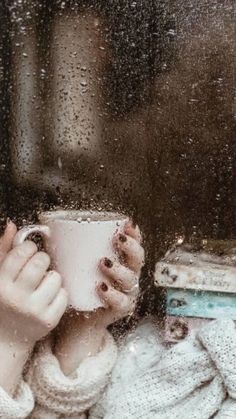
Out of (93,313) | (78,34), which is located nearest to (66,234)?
(93,313)

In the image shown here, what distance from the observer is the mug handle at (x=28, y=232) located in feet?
2.30

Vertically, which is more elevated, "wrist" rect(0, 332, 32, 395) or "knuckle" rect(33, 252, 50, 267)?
"knuckle" rect(33, 252, 50, 267)

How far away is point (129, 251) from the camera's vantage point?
728 mm

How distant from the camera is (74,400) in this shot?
2.34ft

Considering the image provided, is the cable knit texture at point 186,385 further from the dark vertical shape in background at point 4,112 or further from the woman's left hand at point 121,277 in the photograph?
the dark vertical shape in background at point 4,112

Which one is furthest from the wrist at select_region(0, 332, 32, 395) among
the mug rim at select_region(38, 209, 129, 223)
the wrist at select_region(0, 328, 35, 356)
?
the mug rim at select_region(38, 209, 129, 223)

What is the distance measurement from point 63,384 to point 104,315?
67 millimetres

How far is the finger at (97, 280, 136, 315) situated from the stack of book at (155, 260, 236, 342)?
0.04 metres

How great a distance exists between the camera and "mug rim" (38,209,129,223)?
72 cm

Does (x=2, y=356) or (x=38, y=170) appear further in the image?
(x=38, y=170)

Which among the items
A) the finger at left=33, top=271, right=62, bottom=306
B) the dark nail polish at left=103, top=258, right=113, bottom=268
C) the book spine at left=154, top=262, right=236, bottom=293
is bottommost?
the book spine at left=154, top=262, right=236, bottom=293

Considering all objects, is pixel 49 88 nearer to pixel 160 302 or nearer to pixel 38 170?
pixel 38 170

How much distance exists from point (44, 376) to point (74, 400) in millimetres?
31

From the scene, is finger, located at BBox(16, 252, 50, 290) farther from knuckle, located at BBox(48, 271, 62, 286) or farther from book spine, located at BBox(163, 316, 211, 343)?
book spine, located at BBox(163, 316, 211, 343)
